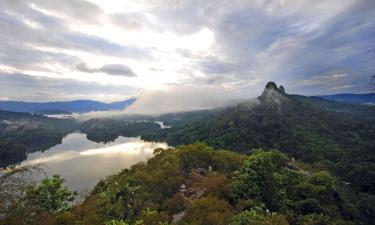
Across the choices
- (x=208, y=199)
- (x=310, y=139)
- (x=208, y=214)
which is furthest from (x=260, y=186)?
(x=310, y=139)

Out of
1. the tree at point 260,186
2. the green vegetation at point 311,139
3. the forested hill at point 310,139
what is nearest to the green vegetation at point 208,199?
the tree at point 260,186

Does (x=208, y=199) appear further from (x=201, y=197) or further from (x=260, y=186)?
(x=260, y=186)

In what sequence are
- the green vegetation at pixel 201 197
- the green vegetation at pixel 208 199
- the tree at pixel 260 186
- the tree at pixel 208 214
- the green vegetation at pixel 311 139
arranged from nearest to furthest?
1. the green vegetation at pixel 201 197
2. the tree at pixel 208 214
3. the green vegetation at pixel 208 199
4. the tree at pixel 260 186
5. the green vegetation at pixel 311 139

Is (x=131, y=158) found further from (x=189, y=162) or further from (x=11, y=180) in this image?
(x=11, y=180)

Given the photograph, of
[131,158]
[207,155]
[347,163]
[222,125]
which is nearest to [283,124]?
[222,125]

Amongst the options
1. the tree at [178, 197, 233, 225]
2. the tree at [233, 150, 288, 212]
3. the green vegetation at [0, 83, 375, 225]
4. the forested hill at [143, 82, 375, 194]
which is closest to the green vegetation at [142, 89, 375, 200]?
the forested hill at [143, 82, 375, 194]

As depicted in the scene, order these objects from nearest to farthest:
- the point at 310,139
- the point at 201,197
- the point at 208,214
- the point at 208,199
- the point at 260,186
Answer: the point at 208,214 → the point at 208,199 → the point at 201,197 → the point at 260,186 → the point at 310,139

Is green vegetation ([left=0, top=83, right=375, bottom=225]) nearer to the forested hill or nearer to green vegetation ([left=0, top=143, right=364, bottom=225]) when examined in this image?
green vegetation ([left=0, top=143, right=364, bottom=225])

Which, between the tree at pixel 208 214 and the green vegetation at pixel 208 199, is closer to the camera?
the tree at pixel 208 214

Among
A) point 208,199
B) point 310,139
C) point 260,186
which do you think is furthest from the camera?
point 310,139

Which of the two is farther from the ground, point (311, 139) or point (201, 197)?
point (201, 197)

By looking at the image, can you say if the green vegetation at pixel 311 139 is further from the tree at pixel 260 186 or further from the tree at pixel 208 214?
the tree at pixel 208 214
